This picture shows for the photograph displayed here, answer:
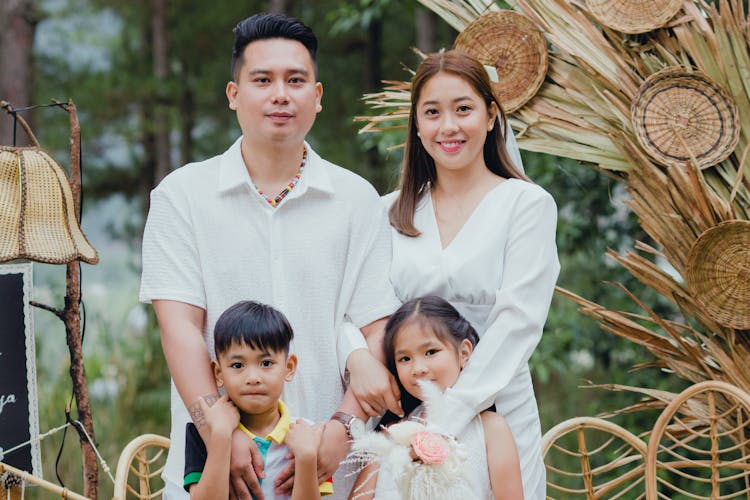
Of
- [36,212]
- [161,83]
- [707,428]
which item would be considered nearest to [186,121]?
[161,83]

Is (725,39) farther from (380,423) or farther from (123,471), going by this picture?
(123,471)

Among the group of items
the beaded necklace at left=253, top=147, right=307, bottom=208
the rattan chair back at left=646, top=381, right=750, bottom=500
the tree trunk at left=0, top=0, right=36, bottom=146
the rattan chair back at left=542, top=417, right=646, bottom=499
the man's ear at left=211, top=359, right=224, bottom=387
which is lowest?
the rattan chair back at left=542, top=417, right=646, bottom=499

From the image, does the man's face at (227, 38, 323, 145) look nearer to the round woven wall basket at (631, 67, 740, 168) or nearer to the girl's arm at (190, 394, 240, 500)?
the girl's arm at (190, 394, 240, 500)

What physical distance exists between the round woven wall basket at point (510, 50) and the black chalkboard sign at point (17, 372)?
1.72 meters

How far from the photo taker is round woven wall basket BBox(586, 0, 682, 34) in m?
3.12

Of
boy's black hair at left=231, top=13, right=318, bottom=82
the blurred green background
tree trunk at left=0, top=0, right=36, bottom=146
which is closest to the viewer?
boy's black hair at left=231, top=13, right=318, bottom=82

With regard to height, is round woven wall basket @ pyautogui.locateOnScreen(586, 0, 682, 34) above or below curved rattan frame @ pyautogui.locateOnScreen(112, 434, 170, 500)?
above

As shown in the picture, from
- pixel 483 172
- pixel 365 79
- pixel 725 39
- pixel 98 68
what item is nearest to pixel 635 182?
pixel 725 39

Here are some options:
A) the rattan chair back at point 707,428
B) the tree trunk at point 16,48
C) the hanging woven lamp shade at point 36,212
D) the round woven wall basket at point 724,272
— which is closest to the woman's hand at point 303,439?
the hanging woven lamp shade at point 36,212

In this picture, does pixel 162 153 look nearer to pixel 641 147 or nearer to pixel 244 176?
pixel 641 147

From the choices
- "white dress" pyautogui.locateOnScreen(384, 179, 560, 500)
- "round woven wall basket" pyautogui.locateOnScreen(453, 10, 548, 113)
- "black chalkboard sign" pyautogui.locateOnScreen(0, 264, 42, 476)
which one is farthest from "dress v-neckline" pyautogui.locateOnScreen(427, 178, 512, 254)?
"black chalkboard sign" pyautogui.locateOnScreen(0, 264, 42, 476)

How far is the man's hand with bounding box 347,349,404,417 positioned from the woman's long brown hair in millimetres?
429

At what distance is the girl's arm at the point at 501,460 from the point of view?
2.30 meters

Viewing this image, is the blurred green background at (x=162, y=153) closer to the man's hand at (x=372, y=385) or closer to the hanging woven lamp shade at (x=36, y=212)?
the man's hand at (x=372, y=385)
